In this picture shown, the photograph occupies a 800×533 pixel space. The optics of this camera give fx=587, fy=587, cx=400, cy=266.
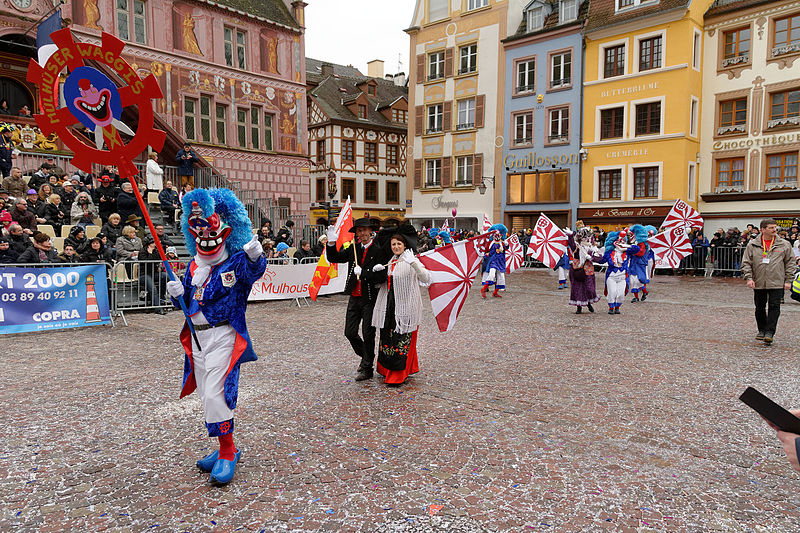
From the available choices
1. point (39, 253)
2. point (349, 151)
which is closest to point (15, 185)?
point (39, 253)

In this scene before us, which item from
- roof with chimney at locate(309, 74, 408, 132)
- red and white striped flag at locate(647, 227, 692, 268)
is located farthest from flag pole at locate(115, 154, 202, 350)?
roof with chimney at locate(309, 74, 408, 132)

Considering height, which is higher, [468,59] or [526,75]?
[468,59]

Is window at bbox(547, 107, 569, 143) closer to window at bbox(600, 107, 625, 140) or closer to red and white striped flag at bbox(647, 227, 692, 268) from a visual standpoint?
window at bbox(600, 107, 625, 140)

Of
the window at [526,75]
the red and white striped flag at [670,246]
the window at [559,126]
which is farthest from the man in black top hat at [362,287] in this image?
the window at [526,75]

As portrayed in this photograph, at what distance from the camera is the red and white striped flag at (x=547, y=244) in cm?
1462

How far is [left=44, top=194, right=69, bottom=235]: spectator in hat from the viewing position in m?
12.9

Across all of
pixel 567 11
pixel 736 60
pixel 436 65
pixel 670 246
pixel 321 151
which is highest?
pixel 567 11

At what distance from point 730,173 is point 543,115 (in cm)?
946

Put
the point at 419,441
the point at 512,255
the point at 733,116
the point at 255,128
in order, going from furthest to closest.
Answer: the point at 733,116
the point at 255,128
the point at 512,255
the point at 419,441

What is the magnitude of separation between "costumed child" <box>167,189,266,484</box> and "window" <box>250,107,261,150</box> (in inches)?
918

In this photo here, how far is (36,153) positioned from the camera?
54.0ft

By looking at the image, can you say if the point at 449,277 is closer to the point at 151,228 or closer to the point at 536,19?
the point at 151,228

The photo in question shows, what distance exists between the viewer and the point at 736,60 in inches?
1041

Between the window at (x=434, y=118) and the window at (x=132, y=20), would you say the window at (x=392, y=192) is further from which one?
the window at (x=132, y=20)
